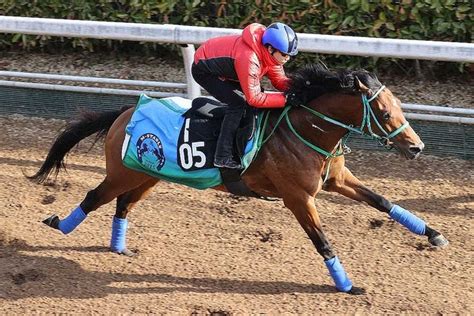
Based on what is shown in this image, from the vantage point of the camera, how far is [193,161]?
18.4 feet

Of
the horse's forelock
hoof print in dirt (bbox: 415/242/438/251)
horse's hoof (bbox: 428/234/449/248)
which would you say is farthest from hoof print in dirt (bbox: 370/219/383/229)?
the horse's forelock

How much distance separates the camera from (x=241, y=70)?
5.36 metres

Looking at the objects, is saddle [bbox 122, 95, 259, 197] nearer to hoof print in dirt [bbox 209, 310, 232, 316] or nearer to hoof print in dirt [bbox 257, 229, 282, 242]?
hoof print in dirt [bbox 257, 229, 282, 242]

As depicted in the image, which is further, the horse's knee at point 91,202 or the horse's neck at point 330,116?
the horse's knee at point 91,202

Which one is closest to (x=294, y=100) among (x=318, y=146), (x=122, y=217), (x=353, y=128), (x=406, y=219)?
(x=318, y=146)

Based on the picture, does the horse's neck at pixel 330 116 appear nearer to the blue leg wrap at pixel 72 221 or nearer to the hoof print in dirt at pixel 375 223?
the hoof print in dirt at pixel 375 223

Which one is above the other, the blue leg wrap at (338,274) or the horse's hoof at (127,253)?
the blue leg wrap at (338,274)

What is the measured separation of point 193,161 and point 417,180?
2.41 meters

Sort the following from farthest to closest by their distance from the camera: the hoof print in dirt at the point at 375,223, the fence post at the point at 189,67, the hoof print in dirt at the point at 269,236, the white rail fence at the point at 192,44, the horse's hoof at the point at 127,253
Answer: the fence post at the point at 189,67, the white rail fence at the point at 192,44, the hoof print in dirt at the point at 375,223, the hoof print in dirt at the point at 269,236, the horse's hoof at the point at 127,253

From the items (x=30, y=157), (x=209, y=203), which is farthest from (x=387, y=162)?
(x=30, y=157)

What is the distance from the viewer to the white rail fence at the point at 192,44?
655 cm

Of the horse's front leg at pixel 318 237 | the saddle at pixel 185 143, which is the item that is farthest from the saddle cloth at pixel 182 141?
the horse's front leg at pixel 318 237

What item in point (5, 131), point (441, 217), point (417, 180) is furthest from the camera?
point (5, 131)

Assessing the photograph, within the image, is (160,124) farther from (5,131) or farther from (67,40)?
(67,40)
